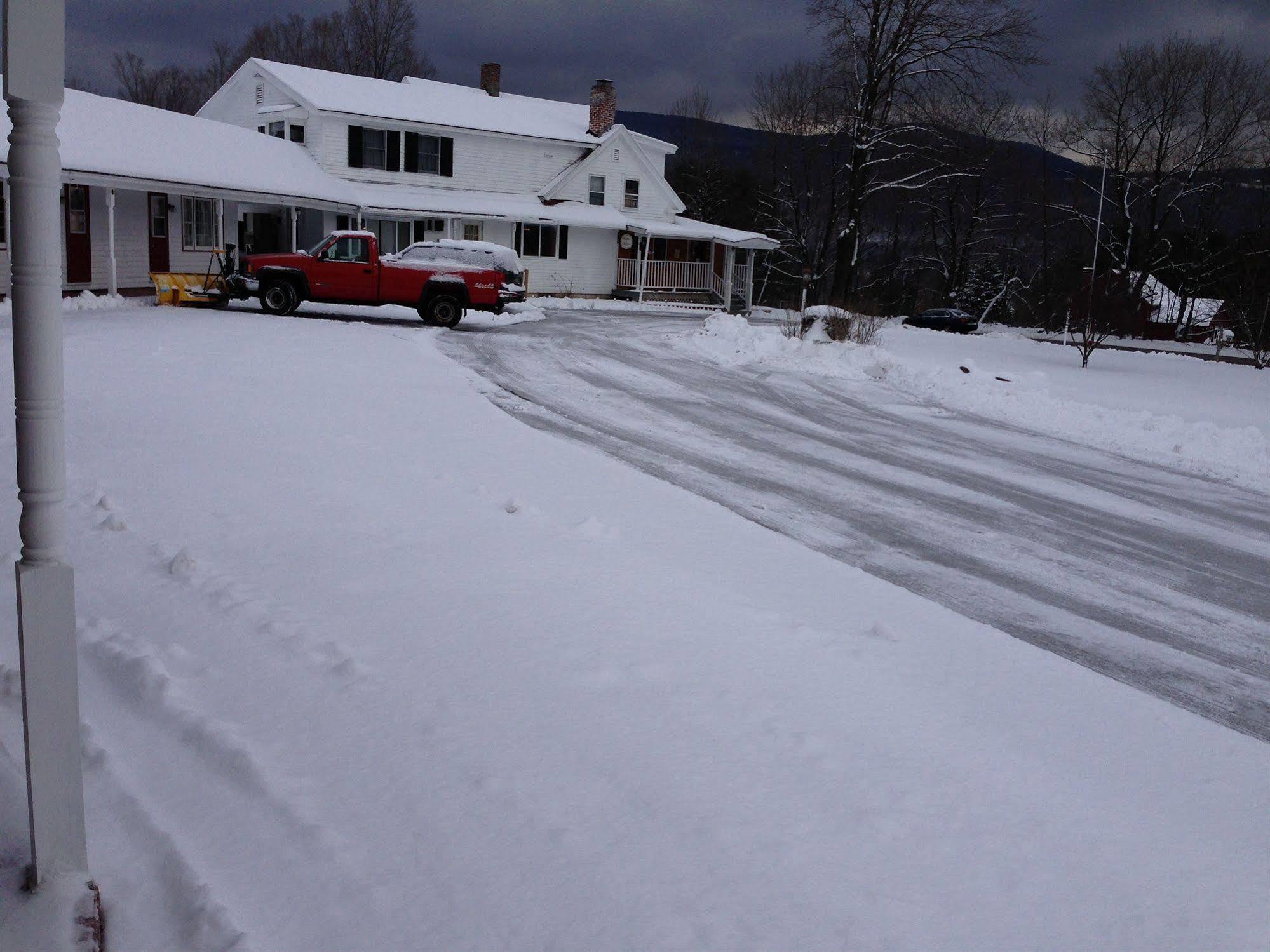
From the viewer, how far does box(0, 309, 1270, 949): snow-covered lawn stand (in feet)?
10.5

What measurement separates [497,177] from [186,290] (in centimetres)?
1898

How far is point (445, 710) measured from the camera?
14.1ft

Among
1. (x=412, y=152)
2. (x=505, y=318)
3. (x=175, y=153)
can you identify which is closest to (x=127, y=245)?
(x=175, y=153)

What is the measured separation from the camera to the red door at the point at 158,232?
27.8 metres

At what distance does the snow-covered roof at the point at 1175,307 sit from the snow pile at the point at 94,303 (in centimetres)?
4313

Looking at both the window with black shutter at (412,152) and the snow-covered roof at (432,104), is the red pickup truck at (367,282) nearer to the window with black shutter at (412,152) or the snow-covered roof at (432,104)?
the snow-covered roof at (432,104)

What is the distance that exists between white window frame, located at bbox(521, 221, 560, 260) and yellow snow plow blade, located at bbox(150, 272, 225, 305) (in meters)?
17.0

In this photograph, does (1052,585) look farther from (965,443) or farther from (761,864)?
(965,443)

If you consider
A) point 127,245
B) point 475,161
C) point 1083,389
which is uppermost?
point 475,161

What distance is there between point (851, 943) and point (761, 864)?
1.39 feet

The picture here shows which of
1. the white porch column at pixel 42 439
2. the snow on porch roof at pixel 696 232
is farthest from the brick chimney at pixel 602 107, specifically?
the white porch column at pixel 42 439

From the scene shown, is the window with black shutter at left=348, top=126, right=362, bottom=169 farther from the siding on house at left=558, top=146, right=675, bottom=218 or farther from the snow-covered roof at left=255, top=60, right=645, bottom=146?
the siding on house at left=558, top=146, right=675, bottom=218

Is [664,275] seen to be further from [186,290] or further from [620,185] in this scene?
[186,290]

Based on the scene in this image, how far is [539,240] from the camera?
40.9 meters
